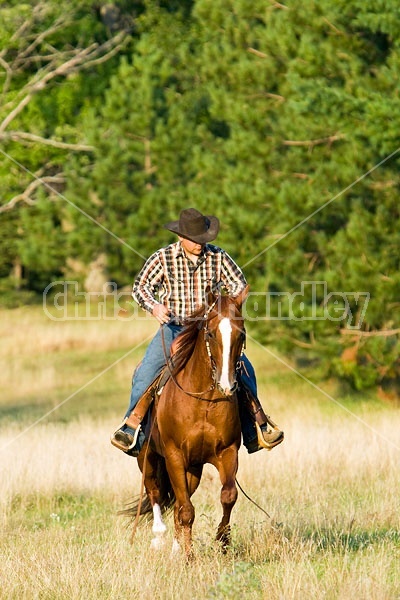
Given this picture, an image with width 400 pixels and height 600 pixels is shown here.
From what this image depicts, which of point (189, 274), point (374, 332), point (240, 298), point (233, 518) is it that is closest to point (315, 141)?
point (374, 332)

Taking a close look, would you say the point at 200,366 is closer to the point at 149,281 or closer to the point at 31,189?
the point at 149,281

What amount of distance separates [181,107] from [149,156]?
1.52 meters

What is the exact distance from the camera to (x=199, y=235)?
8.06 m

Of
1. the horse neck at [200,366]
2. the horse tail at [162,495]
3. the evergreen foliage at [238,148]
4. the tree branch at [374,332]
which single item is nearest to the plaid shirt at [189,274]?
the horse neck at [200,366]

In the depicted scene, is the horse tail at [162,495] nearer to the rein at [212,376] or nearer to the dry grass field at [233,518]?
the dry grass field at [233,518]

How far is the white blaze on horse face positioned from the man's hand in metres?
1.04

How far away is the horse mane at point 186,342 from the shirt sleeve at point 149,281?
1.44 feet

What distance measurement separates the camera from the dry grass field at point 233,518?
261 inches

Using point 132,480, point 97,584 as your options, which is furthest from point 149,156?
point 97,584

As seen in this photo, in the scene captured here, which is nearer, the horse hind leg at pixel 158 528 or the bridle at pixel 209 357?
the bridle at pixel 209 357

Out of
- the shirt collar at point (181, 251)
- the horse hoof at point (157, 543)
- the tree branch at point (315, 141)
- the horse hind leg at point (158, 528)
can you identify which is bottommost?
the tree branch at point (315, 141)

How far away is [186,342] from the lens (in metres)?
7.95

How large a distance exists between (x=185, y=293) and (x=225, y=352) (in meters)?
1.39

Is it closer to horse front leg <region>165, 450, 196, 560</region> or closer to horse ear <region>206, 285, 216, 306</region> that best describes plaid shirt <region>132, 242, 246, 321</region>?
horse ear <region>206, 285, 216, 306</region>
